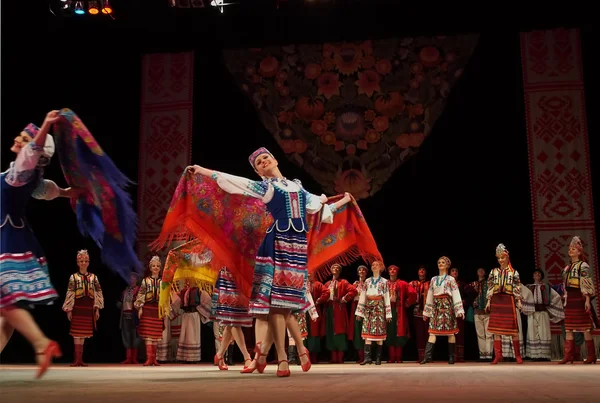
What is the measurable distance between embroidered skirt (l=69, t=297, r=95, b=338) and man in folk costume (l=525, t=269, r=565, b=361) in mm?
5993

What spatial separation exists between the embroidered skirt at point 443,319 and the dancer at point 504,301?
2.37ft

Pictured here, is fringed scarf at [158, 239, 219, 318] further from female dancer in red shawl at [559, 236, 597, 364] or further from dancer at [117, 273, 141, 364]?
female dancer in red shawl at [559, 236, 597, 364]

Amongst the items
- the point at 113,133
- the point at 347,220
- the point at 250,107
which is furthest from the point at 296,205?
the point at 113,133

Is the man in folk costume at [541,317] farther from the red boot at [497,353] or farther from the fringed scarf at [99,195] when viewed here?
the fringed scarf at [99,195]

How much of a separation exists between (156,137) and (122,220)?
298 inches

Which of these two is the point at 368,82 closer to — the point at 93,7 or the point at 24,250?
the point at 93,7

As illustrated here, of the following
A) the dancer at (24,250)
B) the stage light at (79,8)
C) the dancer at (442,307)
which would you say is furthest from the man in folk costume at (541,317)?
the dancer at (24,250)

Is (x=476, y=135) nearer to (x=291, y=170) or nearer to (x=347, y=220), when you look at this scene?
(x=291, y=170)

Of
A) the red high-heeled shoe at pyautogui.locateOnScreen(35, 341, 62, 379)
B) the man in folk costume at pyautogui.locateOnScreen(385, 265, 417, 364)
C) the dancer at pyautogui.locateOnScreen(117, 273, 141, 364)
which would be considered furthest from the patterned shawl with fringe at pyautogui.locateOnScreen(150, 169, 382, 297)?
the dancer at pyautogui.locateOnScreen(117, 273, 141, 364)

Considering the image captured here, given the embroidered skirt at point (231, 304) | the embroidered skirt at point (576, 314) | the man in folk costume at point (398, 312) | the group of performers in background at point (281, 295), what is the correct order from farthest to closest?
the man in folk costume at point (398, 312) → the embroidered skirt at point (576, 314) → the embroidered skirt at point (231, 304) → the group of performers in background at point (281, 295)

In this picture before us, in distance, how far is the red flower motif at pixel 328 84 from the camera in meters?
11.1

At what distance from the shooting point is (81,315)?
30.6 feet

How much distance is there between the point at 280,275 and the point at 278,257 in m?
0.13

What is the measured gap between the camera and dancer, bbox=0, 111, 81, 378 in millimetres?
3793
